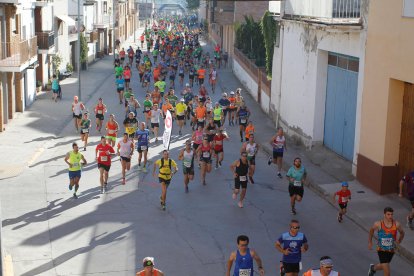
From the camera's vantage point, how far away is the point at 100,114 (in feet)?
80.5

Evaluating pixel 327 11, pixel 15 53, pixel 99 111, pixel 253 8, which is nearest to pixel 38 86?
pixel 15 53

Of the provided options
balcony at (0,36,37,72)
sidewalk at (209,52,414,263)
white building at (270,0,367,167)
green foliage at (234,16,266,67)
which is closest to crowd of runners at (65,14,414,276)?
sidewalk at (209,52,414,263)

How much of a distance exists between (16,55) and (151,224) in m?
14.5

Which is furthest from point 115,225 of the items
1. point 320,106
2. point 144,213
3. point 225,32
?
point 225,32

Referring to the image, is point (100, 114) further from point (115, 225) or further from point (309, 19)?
point (115, 225)

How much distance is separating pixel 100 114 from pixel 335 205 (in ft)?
35.5

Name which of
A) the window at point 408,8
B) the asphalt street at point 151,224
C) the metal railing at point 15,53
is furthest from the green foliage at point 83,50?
the window at point 408,8

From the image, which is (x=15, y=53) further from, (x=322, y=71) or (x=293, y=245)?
(x=293, y=245)

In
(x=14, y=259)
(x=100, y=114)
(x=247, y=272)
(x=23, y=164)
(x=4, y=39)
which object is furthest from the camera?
(x=4, y=39)

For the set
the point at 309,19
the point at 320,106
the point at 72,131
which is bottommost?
the point at 72,131

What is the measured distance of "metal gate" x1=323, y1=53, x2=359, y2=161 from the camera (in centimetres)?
1991

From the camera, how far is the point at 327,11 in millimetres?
21422

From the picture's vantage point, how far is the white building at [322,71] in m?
19.5

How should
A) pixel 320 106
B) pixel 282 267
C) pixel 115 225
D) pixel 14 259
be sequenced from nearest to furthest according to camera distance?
pixel 282 267 → pixel 14 259 → pixel 115 225 → pixel 320 106
